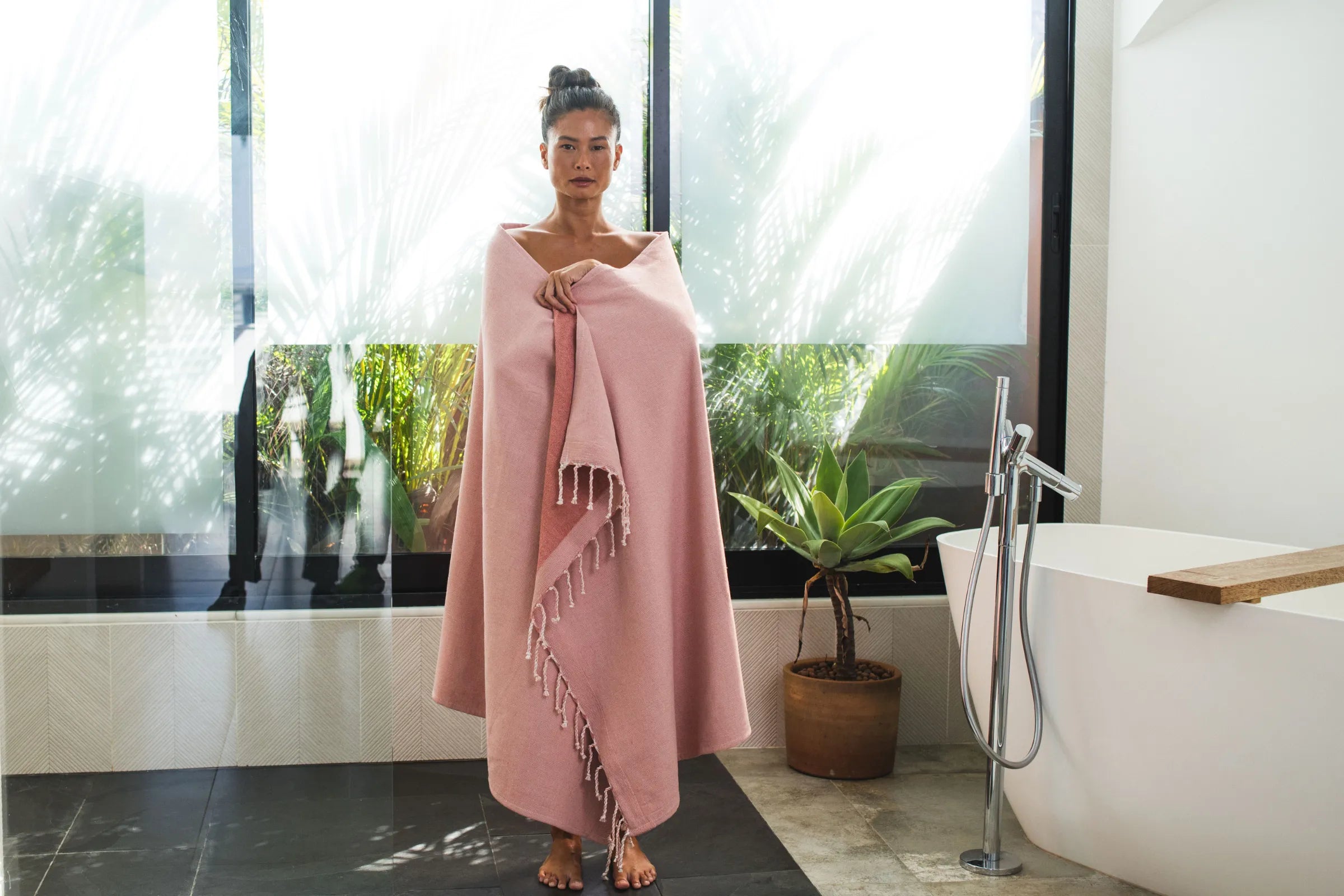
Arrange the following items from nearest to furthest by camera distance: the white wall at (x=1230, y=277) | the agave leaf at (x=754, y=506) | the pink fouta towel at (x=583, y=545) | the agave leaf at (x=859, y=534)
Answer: the pink fouta towel at (x=583, y=545) → the white wall at (x=1230, y=277) → the agave leaf at (x=859, y=534) → the agave leaf at (x=754, y=506)

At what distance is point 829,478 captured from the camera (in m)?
2.76

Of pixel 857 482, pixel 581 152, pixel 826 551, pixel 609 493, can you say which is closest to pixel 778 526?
pixel 826 551

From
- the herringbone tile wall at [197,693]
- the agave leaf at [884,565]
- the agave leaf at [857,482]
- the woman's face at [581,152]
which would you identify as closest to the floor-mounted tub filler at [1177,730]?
the agave leaf at [884,565]

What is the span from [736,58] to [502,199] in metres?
0.76

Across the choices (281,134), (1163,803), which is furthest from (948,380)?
(281,134)

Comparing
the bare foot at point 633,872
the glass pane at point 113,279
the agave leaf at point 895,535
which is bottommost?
the bare foot at point 633,872

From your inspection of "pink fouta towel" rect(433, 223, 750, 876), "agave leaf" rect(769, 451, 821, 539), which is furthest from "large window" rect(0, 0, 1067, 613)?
"agave leaf" rect(769, 451, 821, 539)

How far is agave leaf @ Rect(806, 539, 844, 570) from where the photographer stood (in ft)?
8.52

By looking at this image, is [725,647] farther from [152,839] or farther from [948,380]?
[948,380]

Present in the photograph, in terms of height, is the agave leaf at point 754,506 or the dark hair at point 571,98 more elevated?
the dark hair at point 571,98

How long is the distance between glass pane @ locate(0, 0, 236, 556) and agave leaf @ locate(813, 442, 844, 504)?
62.4 inches

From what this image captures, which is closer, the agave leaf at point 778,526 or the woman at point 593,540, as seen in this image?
the woman at point 593,540

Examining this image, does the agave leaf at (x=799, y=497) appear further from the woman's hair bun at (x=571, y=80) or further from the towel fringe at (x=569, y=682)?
the woman's hair bun at (x=571, y=80)

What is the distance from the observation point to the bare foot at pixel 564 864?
201 centimetres
